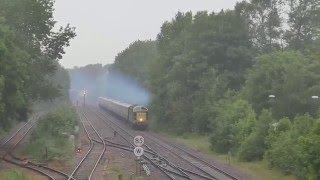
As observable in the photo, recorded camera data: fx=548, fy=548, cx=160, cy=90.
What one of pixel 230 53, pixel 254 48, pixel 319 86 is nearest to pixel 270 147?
pixel 319 86

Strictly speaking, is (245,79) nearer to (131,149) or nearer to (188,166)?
(131,149)

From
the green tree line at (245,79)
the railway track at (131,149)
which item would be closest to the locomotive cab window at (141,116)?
the green tree line at (245,79)

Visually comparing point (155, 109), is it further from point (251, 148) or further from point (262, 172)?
point (262, 172)

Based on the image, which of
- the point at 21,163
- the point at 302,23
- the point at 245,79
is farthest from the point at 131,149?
the point at 302,23

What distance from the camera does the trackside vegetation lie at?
35.2 meters

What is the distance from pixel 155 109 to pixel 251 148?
110ft

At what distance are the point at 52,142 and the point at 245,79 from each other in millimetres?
25568

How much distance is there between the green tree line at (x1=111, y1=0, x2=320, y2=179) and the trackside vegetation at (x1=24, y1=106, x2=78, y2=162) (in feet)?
38.3

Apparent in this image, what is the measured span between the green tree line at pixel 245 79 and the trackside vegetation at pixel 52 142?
11.7 m

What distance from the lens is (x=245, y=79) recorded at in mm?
57125

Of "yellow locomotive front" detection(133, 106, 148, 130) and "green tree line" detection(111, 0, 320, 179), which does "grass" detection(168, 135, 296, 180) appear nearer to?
"green tree line" detection(111, 0, 320, 179)

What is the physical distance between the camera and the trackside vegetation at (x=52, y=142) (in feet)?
115

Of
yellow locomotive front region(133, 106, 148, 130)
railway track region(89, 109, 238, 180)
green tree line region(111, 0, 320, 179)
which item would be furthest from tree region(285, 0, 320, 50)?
railway track region(89, 109, 238, 180)

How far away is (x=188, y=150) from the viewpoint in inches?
1688
